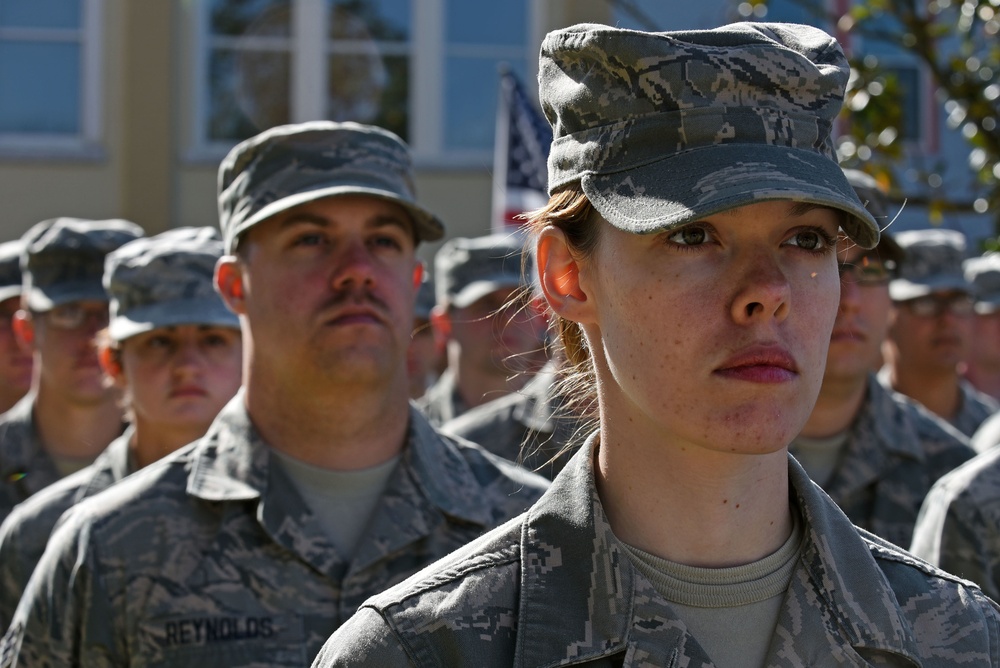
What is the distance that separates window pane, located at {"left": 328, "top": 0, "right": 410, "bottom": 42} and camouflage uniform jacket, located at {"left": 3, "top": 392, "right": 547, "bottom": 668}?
912cm

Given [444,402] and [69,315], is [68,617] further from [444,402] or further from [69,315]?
[444,402]

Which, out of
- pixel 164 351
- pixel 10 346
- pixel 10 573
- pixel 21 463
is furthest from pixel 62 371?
pixel 10 573

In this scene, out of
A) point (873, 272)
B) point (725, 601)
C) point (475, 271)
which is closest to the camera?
point (725, 601)

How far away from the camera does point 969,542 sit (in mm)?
4301

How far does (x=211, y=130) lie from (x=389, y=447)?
890cm

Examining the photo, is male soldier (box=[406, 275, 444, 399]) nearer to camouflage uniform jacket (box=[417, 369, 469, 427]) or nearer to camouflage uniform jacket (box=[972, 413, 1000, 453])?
camouflage uniform jacket (box=[417, 369, 469, 427])

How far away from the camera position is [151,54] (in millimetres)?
12336

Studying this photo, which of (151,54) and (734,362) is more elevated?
(734,362)

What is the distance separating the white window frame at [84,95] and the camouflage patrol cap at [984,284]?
266 inches

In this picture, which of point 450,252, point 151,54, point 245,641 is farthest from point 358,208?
point 151,54

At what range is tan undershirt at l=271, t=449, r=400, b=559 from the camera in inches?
160

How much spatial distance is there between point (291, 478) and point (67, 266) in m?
3.08

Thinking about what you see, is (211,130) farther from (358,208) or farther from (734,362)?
(734,362)

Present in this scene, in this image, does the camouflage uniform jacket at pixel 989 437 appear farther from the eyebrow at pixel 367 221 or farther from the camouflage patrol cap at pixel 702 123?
the camouflage patrol cap at pixel 702 123
